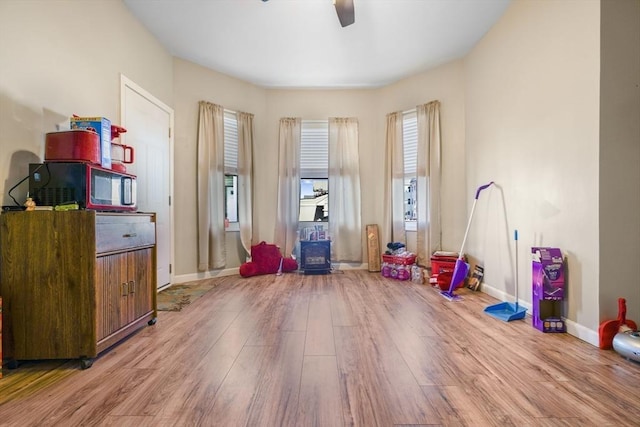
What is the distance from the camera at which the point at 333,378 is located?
1.54 metres

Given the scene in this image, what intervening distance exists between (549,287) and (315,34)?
3299mm

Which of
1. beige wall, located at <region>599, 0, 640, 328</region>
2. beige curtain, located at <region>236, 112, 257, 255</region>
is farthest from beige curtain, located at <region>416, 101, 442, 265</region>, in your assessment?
beige curtain, located at <region>236, 112, 257, 255</region>

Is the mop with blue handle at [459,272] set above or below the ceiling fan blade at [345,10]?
below

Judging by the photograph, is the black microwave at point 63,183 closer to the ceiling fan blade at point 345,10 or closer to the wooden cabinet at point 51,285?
the wooden cabinet at point 51,285

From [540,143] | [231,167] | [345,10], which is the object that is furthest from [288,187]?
[540,143]

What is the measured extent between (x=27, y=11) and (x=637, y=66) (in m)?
3.90

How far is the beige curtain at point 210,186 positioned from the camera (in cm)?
398

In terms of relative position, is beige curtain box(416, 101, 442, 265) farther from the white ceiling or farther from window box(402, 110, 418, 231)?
the white ceiling

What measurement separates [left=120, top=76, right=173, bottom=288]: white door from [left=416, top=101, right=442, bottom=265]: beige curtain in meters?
3.33

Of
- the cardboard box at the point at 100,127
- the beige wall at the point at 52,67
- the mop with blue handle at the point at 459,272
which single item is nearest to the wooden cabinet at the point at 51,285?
the beige wall at the point at 52,67

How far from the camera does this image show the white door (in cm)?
299

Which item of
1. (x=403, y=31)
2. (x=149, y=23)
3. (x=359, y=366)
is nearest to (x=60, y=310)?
(x=359, y=366)

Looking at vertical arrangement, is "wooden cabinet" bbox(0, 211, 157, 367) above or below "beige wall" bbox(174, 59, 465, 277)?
below

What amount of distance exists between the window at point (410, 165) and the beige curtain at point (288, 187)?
1.64 metres
